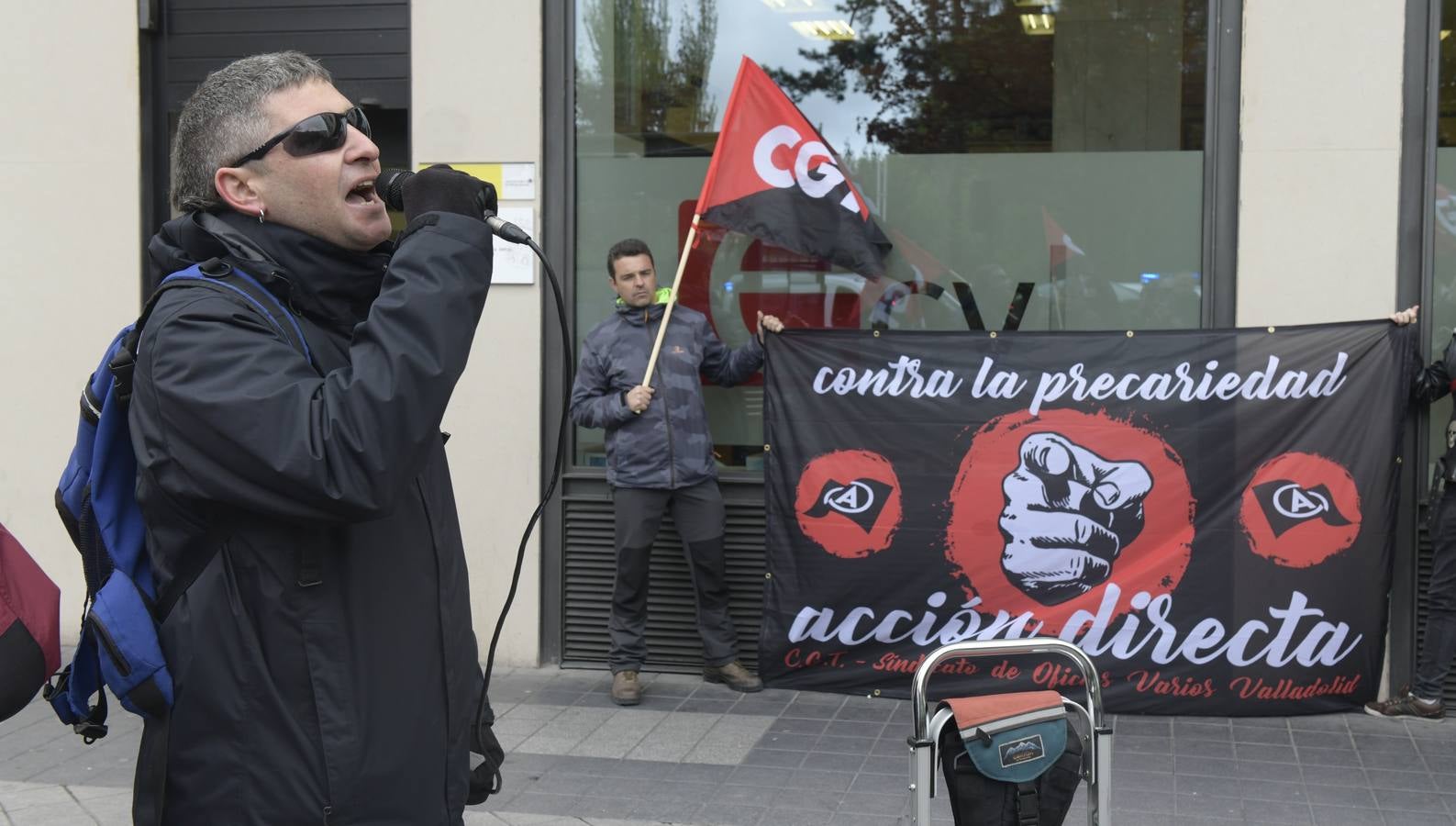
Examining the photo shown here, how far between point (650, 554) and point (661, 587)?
440mm

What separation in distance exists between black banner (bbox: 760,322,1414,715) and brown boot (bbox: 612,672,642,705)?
1.89ft

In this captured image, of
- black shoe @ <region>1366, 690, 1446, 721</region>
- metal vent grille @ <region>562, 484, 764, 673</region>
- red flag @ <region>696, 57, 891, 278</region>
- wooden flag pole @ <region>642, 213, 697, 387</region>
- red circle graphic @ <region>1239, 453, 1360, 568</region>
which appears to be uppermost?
red flag @ <region>696, 57, 891, 278</region>

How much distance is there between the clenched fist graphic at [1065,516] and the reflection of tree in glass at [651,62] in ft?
7.86

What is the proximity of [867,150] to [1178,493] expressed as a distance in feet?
7.23

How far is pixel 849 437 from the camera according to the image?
636 centimetres

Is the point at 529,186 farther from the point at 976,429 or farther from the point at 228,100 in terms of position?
the point at 228,100

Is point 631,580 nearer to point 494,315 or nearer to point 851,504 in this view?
point 851,504

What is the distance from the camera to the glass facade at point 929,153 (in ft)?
21.3

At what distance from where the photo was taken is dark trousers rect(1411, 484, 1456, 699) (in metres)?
5.78

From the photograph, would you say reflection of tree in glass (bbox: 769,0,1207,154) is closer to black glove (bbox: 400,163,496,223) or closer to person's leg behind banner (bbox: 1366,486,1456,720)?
person's leg behind banner (bbox: 1366,486,1456,720)

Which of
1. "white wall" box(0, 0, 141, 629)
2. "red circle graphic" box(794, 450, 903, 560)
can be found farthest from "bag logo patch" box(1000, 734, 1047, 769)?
"white wall" box(0, 0, 141, 629)

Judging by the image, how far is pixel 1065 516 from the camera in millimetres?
6102

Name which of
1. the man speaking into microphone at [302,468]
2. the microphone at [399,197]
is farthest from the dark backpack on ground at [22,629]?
the microphone at [399,197]

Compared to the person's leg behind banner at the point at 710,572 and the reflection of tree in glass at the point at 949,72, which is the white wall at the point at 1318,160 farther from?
the person's leg behind banner at the point at 710,572
